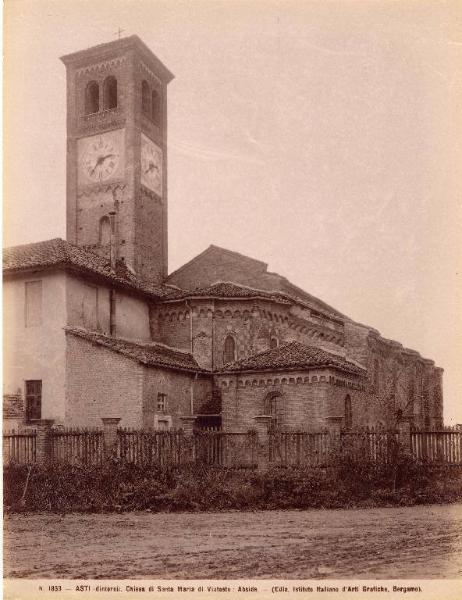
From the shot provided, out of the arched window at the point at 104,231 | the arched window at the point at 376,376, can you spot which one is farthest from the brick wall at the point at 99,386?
the arched window at the point at 376,376

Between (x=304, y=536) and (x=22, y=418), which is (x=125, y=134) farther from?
(x=304, y=536)

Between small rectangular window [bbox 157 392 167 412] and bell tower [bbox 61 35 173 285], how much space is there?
8.75 meters

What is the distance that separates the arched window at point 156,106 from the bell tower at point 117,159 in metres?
0.24

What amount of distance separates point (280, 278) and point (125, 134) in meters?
9.87

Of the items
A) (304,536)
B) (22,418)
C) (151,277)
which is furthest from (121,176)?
(304,536)

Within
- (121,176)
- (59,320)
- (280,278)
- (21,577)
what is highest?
(121,176)

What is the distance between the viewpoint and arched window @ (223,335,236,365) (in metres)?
31.2

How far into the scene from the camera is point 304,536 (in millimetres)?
14414

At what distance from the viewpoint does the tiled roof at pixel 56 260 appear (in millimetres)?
25141

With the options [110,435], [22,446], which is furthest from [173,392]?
[22,446]

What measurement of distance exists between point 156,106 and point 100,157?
434cm

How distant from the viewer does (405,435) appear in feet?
68.3

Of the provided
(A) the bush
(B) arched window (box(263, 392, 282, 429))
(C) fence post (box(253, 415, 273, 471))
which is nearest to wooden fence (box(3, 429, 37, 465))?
(A) the bush

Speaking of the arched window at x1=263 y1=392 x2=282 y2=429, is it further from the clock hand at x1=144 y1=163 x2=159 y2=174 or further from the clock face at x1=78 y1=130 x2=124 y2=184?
the clock face at x1=78 y1=130 x2=124 y2=184
